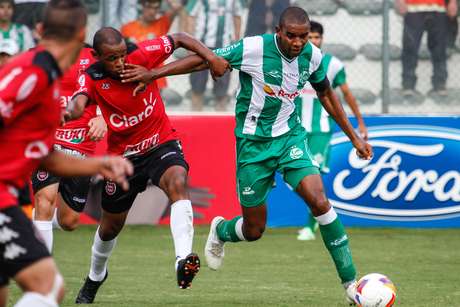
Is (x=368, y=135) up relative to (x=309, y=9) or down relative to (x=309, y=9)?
down

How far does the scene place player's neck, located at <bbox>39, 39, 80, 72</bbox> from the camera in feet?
16.9

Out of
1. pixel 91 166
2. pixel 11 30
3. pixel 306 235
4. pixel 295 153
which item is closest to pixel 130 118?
pixel 295 153

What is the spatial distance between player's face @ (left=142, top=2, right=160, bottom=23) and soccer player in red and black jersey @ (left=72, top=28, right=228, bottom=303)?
17.5 feet

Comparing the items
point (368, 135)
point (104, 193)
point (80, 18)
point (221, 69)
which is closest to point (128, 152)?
point (104, 193)

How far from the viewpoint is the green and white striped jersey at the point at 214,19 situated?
1348 centimetres

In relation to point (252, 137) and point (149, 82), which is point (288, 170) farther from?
point (149, 82)

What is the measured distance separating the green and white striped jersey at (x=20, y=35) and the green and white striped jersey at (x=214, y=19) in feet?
6.72

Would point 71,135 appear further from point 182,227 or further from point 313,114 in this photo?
point 313,114

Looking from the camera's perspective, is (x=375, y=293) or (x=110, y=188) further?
(x=110, y=188)

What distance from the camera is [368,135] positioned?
13289mm

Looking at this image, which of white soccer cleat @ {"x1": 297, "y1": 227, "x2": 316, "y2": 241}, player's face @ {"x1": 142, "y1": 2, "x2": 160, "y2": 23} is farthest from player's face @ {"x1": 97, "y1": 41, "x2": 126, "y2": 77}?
player's face @ {"x1": 142, "y1": 2, "x2": 160, "y2": 23}

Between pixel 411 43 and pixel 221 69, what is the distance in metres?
6.18

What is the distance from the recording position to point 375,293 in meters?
7.36

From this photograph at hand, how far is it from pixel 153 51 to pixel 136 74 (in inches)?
20.7
